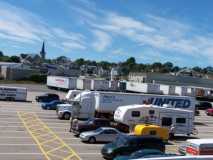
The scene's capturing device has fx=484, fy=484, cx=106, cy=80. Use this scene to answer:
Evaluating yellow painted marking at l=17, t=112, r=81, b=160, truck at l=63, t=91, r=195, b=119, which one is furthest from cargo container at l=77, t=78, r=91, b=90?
yellow painted marking at l=17, t=112, r=81, b=160

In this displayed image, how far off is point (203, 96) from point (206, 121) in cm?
3707

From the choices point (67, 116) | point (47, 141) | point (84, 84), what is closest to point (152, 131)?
point (47, 141)

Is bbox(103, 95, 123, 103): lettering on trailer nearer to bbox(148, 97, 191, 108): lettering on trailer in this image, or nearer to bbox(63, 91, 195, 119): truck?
bbox(63, 91, 195, 119): truck

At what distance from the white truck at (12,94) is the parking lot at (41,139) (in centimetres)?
1685

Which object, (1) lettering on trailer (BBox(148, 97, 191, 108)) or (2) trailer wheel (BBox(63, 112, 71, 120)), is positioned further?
(1) lettering on trailer (BBox(148, 97, 191, 108))

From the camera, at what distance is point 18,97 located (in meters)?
65.9

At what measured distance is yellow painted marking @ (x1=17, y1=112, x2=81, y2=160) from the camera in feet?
88.8

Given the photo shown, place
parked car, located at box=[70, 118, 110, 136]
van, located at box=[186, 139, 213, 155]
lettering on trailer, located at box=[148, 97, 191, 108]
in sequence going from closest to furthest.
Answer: van, located at box=[186, 139, 213, 155] → parked car, located at box=[70, 118, 110, 136] → lettering on trailer, located at box=[148, 97, 191, 108]

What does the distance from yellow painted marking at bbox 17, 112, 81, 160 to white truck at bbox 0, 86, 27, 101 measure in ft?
69.0

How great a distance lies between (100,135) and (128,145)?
5.43 metres

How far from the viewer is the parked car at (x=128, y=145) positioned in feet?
88.0

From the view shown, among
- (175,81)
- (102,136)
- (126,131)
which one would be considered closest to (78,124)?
(102,136)

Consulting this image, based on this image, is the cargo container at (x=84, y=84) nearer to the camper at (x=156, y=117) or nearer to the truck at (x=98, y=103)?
the truck at (x=98, y=103)

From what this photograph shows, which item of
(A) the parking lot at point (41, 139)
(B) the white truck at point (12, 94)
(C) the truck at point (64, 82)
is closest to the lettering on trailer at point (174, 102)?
(A) the parking lot at point (41, 139)
